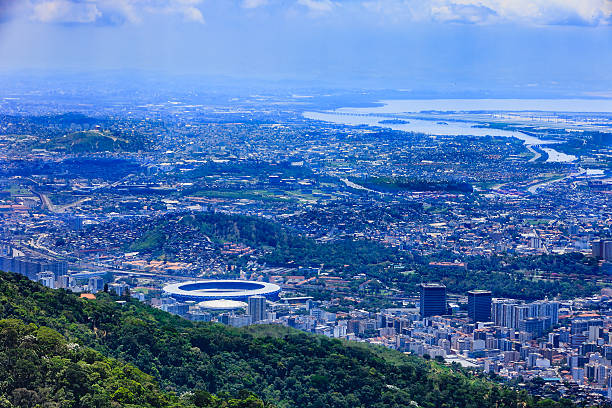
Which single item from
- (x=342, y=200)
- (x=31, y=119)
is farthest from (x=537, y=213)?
(x=31, y=119)

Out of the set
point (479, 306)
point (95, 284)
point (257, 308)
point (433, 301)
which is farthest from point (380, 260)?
point (95, 284)

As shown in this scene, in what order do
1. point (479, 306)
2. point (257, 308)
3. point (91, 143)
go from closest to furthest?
point (257, 308) → point (479, 306) → point (91, 143)

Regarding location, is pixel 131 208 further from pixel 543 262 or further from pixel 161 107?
pixel 161 107

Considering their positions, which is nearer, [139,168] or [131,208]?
[131,208]

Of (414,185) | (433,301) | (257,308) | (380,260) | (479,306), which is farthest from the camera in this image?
(414,185)

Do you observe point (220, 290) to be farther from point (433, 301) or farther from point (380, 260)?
point (380, 260)

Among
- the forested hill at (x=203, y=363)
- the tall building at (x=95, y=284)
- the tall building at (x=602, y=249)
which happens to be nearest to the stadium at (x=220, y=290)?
the tall building at (x=95, y=284)
